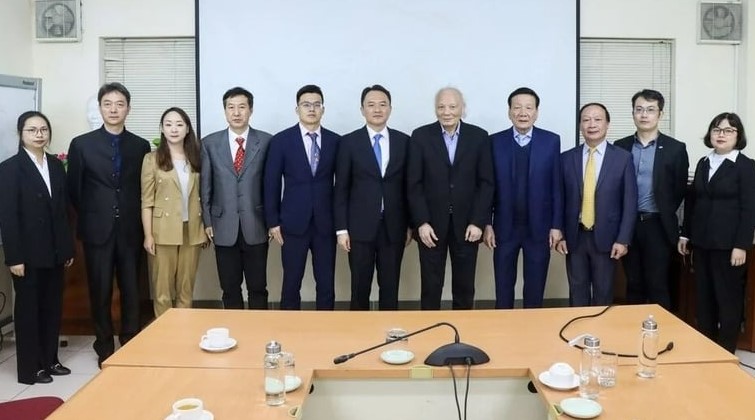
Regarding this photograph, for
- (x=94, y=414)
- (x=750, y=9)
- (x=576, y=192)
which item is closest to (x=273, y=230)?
(x=576, y=192)

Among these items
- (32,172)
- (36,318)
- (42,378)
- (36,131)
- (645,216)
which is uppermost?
(36,131)

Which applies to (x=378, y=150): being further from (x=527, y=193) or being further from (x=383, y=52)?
(x=383, y=52)

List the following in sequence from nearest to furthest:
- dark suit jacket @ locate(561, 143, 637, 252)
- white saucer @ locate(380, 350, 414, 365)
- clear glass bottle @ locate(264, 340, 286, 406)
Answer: clear glass bottle @ locate(264, 340, 286, 406) < white saucer @ locate(380, 350, 414, 365) < dark suit jacket @ locate(561, 143, 637, 252)

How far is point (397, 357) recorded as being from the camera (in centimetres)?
189

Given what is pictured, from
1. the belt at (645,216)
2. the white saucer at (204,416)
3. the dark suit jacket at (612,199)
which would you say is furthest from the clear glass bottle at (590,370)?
the belt at (645,216)

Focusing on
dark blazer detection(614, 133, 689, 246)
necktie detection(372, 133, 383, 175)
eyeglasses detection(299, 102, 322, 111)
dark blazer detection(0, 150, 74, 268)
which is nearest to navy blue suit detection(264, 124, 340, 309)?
eyeglasses detection(299, 102, 322, 111)

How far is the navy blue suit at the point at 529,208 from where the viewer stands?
146 inches

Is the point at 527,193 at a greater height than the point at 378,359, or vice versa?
the point at 527,193

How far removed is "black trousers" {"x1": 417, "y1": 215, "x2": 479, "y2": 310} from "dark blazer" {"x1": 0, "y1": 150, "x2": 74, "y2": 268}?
1.99 metres

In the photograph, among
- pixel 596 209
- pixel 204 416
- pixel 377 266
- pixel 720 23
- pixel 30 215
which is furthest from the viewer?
pixel 720 23

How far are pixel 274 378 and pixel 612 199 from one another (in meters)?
2.53

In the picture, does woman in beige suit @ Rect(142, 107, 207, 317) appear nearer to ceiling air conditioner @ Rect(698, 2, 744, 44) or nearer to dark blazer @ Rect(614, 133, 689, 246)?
dark blazer @ Rect(614, 133, 689, 246)

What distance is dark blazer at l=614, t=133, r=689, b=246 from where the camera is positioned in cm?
369

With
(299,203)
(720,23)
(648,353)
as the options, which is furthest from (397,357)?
(720,23)
